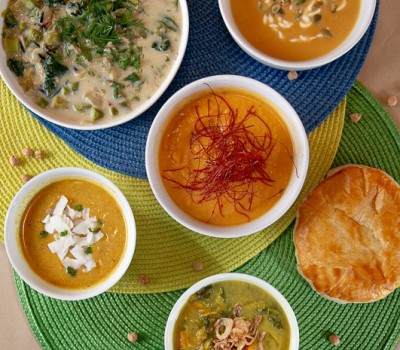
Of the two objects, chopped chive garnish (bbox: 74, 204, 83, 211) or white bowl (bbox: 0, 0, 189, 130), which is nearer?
white bowl (bbox: 0, 0, 189, 130)

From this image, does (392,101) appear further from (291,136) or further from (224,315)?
(224,315)

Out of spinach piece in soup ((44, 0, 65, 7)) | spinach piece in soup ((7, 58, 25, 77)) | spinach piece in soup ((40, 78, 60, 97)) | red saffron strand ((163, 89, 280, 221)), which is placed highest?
spinach piece in soup ((44, 0, 65, 7))

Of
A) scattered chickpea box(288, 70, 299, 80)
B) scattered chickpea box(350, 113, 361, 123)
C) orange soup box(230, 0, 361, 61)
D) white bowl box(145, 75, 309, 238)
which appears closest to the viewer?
white bowl box(145, 75, 309, 238)

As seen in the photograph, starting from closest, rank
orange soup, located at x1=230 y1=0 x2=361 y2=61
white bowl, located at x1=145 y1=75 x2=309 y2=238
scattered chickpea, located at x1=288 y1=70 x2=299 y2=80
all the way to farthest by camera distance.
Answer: white bowl, located at x1=145 y1=75 x2=309 y2=238
orange soup, located at x1=230 y1=0 x2=361 y2=61
scattered chickpea, located at x1=288 y1=70 x2=299 y2=80

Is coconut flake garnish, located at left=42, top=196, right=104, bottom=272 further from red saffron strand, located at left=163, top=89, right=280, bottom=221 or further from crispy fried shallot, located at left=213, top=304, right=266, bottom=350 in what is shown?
crispy fried shallot, located at left=213, top=304, right=266, bottom=350

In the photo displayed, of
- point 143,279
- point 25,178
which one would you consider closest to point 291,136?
point 143,279

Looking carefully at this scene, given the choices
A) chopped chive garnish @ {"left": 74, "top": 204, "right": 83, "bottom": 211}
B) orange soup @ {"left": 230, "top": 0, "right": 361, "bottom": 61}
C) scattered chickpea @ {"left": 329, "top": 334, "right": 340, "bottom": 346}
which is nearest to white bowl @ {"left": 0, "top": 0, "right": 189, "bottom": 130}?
orange soup @ {"left": 230, "top": 0, "right": 361, "bottom": 61}

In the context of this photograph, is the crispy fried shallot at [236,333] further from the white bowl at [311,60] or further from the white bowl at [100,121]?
the white bowl at [311,60]

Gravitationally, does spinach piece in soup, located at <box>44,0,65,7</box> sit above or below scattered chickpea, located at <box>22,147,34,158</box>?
above
